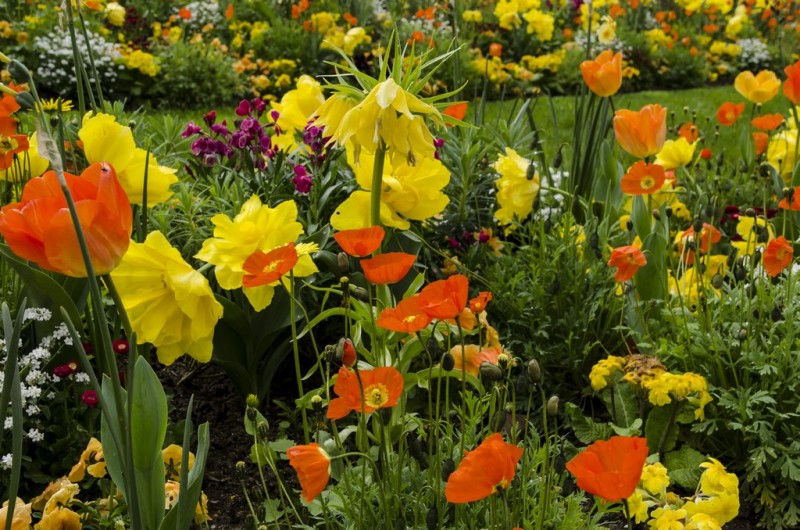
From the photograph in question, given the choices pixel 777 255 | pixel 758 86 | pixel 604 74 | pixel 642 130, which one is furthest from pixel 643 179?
pixel 758 86

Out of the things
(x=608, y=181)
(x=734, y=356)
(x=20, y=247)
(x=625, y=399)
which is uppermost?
(x=20, y=247)

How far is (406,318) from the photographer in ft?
4.56

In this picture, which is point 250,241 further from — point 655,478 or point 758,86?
point 758,86

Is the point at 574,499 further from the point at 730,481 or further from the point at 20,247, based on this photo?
the point at 20,247

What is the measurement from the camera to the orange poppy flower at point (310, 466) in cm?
128

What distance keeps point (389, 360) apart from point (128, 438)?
0.90 metres

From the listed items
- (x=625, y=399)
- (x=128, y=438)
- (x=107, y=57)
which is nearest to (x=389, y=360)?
(x=625, y=399)

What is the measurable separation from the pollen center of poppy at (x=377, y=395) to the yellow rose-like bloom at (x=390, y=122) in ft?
1.64

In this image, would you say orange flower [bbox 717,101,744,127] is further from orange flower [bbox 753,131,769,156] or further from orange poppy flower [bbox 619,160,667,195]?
orange poppy flower [bbox 619,160,667,195]

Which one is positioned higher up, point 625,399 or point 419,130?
point 419,130

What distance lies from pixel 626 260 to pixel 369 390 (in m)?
0.92

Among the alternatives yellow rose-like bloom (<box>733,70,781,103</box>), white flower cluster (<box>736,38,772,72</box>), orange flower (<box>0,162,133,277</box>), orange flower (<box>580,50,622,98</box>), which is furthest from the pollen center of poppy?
white flower cluster (<box>736,38,772,72</box>)

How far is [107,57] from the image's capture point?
22.1 feet

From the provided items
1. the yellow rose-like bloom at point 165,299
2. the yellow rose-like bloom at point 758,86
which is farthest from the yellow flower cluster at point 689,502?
the yellow rose-like bloom at point 758,86
